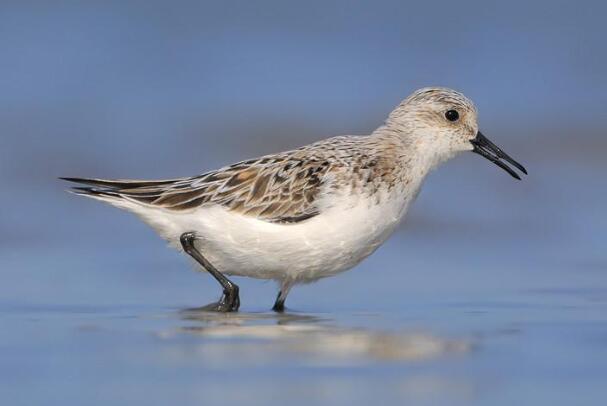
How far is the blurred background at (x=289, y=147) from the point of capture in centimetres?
647

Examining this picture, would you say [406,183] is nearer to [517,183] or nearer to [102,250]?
[102,250]

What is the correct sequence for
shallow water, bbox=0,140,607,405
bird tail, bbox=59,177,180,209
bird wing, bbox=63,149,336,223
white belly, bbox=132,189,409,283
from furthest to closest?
bird tail, bbox=59,177,180,209
bird wing, bbox=63,149,336,223
white belly, bbox=132,189,409,283
shallow water, bbox=0,140,607,405

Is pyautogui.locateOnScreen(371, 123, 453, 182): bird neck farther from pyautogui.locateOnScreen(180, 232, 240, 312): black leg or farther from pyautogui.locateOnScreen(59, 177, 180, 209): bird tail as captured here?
pyautogui.locateOnScreen(59, 177, 180, 209): bird tail

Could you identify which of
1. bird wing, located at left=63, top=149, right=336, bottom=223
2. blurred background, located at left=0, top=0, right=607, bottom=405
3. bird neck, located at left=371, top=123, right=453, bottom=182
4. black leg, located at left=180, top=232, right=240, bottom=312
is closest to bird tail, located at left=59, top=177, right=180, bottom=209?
bird wing, located at left=63, top=149, right=336, bottom=223

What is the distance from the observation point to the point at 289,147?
547 inches

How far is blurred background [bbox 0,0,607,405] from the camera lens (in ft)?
21.2

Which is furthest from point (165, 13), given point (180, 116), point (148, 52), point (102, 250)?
point (102, 250)

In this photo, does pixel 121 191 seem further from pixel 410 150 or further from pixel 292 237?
pixel 410 150

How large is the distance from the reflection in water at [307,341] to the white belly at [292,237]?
39 cm

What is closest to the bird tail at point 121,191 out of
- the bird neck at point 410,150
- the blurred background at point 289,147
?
the blurred background at point 289,147

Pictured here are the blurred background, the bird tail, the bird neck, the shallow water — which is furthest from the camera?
the bird tail

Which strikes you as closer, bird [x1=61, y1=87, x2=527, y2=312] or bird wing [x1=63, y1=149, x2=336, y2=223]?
bird [x1=61, y1=87, x2=527, y2=312]

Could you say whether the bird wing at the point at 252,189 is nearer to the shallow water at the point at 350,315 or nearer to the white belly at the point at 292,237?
the white belly at the point at 292,237

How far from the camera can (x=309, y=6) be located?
1895cm
